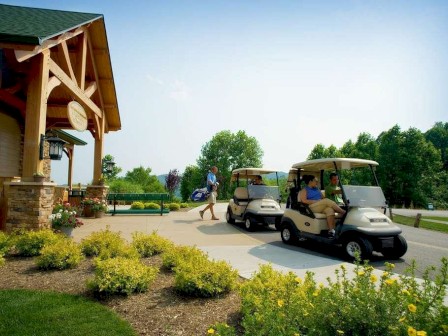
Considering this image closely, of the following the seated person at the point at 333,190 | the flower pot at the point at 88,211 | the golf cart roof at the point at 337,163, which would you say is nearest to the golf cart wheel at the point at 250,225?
the golf cart roof at the point at 337,163

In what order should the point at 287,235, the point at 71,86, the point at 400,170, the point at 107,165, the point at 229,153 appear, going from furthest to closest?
the point at 229,153
the point at 400,170
the point at 107,165
the point at 71,86
the point at 287,235

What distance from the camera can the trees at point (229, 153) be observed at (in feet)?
157

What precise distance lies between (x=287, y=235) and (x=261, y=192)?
276cm

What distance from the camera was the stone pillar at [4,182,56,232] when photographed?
639 cm

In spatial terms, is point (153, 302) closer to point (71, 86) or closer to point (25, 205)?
point (25, 205)

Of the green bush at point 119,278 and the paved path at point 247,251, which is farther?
the paved path at point 247,251

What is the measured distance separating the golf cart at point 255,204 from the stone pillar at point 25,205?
5.75 metres

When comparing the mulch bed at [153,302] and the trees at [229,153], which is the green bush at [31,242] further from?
the trees at [229,153]

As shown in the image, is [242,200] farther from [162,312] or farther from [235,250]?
[162,312]

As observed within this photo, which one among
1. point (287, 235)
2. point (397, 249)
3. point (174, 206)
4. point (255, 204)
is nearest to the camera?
point (397, 249)

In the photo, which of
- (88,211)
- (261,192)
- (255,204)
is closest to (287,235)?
(255,204)

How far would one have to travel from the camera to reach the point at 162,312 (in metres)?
3.21

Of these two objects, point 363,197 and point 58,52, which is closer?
point 363,197

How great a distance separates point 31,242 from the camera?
17.6ft
